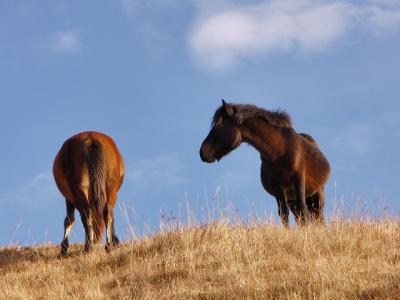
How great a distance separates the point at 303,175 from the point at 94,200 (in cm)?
405

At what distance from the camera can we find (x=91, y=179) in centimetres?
1159

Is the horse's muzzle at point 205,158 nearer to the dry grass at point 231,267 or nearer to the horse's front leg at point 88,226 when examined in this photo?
the dry grass at point 231,267

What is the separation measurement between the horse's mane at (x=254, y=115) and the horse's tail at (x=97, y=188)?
7.70 feet

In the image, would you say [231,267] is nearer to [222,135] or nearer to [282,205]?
[282,205]

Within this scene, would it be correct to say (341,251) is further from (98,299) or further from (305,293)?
(98,299)

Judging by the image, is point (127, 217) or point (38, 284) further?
point (127, 217)

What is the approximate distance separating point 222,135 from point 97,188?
2.59m

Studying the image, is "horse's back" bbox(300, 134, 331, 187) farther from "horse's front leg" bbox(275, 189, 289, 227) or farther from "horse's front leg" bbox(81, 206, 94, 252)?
"horse's front leg" bbox(81, 206, 94, 252)

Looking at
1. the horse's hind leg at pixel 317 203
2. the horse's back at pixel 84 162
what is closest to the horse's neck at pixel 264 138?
the horse's hind leg at pixel 317 203

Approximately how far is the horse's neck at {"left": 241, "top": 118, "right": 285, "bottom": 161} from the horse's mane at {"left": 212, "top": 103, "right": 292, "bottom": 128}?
0.12 metres

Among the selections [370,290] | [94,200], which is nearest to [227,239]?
[94,200]

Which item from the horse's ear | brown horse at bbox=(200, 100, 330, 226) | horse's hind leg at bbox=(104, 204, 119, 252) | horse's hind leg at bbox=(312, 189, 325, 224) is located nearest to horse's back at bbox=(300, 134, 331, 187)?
horse's hind leg at bbox=(312, 189, 325, 224)

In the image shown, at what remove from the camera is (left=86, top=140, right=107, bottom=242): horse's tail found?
1152 centimetres

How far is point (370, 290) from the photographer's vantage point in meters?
7.27
